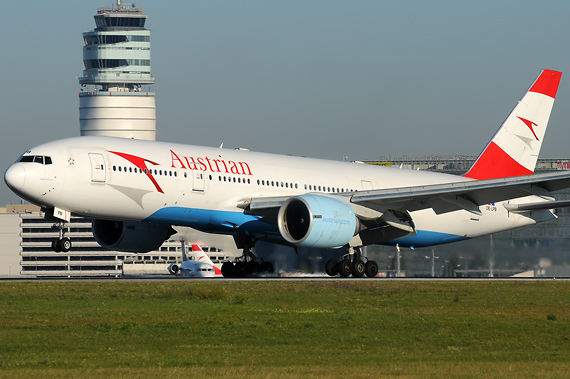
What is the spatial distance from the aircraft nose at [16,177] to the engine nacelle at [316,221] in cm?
912

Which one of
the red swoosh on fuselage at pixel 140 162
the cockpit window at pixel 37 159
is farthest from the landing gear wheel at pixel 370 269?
the cockpit window at pixel 37 159

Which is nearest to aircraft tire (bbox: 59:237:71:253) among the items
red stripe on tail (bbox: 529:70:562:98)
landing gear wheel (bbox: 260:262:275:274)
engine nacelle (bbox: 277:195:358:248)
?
engine nacelle (bbox: 277:195:358:248)

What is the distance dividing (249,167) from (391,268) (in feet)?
37.5

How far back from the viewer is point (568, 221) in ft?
177

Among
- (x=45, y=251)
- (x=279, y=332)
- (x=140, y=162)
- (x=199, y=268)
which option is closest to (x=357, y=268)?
(x=140, y=162)

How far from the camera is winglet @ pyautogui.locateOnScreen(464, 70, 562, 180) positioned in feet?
133

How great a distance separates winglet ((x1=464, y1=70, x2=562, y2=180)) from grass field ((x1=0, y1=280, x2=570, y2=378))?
13.0 meters

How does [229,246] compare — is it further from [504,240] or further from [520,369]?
[520,369]

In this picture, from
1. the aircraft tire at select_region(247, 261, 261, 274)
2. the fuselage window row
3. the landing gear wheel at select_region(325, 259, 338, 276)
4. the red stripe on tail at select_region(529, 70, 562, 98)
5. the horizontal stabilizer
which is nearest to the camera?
the fuselage window row

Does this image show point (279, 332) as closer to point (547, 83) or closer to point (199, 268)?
point (547, 83)

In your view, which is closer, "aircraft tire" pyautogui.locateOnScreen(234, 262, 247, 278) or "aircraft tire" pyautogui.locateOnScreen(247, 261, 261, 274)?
"aircraft tire" pyautogui.locateOnScreen(234, 262, 247, 278)

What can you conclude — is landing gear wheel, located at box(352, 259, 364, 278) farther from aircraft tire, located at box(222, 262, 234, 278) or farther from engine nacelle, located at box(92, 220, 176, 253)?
engine nacelle, located at box(92, 220, 176, 253)

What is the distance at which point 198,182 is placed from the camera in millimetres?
31859

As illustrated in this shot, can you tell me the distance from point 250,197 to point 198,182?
2.49m
